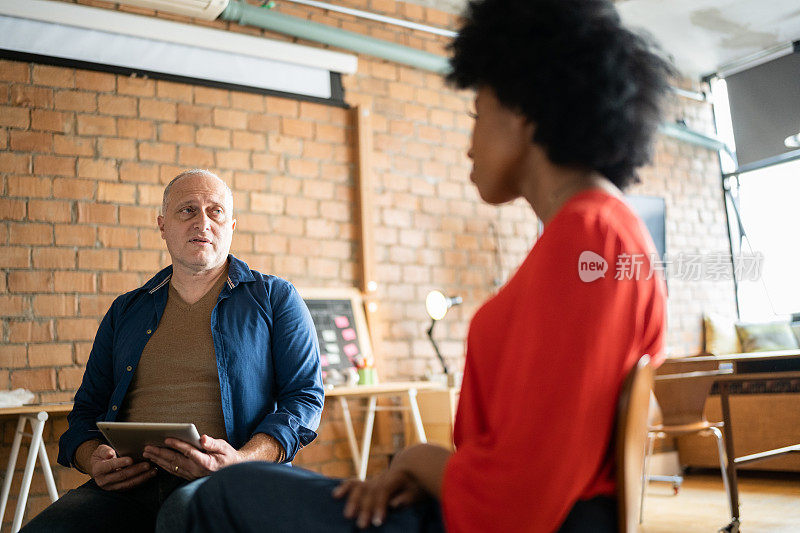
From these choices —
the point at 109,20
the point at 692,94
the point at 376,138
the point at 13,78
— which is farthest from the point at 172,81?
the point at 692,94

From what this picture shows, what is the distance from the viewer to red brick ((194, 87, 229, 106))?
4.16 m

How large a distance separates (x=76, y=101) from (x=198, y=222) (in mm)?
2166

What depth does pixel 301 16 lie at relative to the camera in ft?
15.1

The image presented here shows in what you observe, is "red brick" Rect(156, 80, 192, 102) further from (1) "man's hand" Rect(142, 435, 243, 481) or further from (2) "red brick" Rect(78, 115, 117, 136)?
(1) "man's hand" Rect(142, 435, 243, 481)

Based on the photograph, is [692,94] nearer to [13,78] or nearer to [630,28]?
[13,78]

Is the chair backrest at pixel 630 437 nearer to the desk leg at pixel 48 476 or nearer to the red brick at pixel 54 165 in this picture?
the desk leg at pixel 48 476

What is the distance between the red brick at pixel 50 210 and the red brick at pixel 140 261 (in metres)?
0.34

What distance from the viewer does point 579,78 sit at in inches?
36.1

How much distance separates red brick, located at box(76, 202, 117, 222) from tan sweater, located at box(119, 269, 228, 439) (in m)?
2.03

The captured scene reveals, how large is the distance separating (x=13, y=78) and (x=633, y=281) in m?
3.73

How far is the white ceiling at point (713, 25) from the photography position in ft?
18.1

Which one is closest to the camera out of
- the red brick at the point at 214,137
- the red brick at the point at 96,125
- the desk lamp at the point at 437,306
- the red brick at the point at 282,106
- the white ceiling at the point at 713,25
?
the red brick at the point at 96,125

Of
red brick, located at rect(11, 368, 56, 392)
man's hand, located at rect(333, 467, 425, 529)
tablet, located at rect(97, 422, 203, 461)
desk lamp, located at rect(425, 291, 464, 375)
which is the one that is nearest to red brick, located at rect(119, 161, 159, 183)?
red brick, located at rect(11, 368, 56, 392)

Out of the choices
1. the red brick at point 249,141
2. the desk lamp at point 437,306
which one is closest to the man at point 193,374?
the red brick at point 249,141
